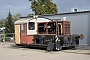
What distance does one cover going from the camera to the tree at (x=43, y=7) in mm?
43125

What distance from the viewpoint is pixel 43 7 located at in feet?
145

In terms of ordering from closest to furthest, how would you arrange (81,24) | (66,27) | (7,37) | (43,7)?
(66,27)
(81,24)
(7,37)
(43,7)

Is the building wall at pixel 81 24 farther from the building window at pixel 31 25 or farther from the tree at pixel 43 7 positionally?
the tree at pixel 43 7

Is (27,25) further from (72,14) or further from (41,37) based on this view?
(72,14)

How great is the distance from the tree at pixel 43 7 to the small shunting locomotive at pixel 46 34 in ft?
69.1

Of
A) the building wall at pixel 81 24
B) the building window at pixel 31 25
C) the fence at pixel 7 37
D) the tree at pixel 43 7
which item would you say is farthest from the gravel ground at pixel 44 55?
the tree at pixel 43 7

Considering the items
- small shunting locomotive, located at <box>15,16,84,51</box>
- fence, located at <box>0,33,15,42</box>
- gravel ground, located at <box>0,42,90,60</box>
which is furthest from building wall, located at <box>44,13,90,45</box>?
fence, located at <box>0,33,15,42</box>

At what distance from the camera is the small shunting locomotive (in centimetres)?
1867

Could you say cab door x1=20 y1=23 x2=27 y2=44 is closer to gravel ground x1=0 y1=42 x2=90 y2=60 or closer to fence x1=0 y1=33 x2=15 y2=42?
gravel ground x1=0 y1=42 x2=90 y2=60

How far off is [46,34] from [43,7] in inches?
978

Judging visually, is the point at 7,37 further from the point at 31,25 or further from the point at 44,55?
the point at 44,55

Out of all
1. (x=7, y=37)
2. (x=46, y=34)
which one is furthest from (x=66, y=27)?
(x=7, y=37)

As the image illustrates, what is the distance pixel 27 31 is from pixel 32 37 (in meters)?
0.76

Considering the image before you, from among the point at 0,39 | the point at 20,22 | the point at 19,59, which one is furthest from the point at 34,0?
the point at 19,59
